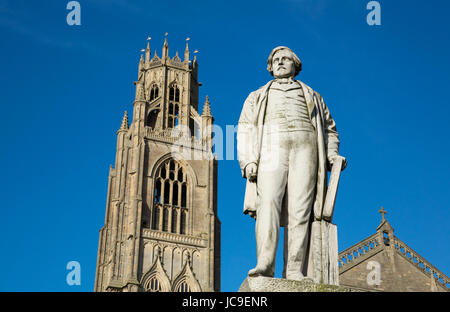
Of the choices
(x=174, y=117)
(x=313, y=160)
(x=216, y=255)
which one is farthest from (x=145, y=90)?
(x=313, y=160)

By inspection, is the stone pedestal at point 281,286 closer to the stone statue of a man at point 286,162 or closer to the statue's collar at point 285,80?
the stone statue of a man at point 286,162

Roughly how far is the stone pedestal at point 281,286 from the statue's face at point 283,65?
2.37 meters

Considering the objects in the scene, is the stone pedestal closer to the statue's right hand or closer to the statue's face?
the statue's right hand

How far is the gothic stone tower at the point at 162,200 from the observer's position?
2088 inches

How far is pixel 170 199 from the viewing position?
Result: 56.6 meters

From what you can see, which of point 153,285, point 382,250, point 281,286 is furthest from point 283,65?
point 153,285

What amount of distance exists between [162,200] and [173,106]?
9.20m

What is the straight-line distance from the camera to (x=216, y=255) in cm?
5650

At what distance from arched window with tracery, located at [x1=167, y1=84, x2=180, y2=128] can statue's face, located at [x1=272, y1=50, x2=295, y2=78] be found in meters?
52.6

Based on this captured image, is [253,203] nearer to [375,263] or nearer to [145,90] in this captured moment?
[375,263]
